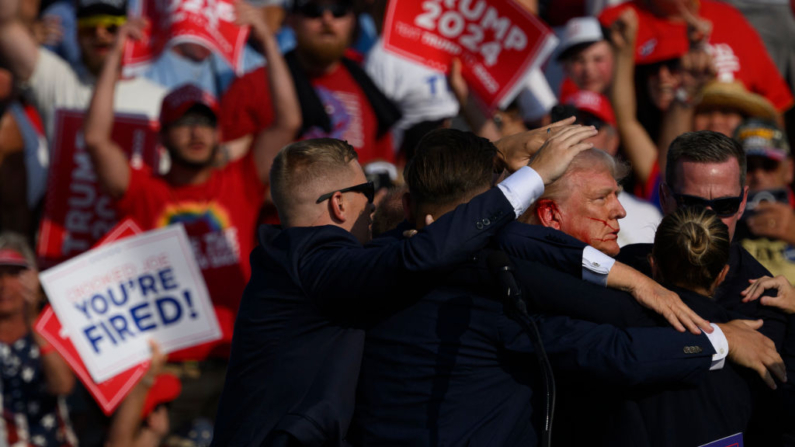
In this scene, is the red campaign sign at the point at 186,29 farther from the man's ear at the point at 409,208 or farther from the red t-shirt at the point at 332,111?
the man's ear at the point at 409,208

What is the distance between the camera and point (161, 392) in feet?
20.4

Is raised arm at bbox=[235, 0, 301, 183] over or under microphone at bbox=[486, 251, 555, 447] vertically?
under

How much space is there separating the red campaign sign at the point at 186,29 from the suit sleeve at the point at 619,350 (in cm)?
430

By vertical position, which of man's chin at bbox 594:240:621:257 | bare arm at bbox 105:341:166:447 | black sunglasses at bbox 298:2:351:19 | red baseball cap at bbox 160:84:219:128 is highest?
man's chin at bbox 594:240:621:257

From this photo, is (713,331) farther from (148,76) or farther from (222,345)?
(148,76)

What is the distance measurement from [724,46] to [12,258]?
5.06 metres

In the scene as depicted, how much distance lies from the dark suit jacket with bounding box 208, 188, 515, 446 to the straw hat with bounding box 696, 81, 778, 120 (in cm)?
403

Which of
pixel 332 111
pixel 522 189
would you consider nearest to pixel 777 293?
pixel 522 189

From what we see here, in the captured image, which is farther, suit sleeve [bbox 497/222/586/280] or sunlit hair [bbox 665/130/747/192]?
sunlit hair [bbox 665/130/747/192]

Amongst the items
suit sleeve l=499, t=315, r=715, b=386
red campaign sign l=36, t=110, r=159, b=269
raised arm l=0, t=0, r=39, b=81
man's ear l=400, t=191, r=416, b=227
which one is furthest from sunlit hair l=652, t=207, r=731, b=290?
raised arm l=0, t=0, r=39, b=81

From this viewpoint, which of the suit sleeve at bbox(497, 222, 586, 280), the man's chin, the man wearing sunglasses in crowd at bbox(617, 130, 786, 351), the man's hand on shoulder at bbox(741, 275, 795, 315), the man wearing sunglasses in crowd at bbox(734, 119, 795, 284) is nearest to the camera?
the suit sleeve at bbox(497, 222, 586, 280)

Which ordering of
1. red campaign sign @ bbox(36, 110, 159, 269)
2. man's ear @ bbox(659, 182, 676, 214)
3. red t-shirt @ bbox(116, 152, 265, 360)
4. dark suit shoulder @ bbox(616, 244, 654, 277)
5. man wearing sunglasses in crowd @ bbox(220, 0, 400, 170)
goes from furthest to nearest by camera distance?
man wearing sunglasses in crowd @ bbox(220, 0, 400, 170) < red campaign sign @ bbox(36, 110, 159, 269) < red t-shirt @ bbox(116, 152, 265, 360) < man's ear @ bbox(659, 182, 676, 214) < dark suit shoulder @ bbox(616, 244, 654, 277)

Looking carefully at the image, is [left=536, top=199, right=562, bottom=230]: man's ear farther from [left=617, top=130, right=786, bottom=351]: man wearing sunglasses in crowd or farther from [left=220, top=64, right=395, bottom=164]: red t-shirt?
[left=220, top=64, right=395, bottom=164]: red t-shirt

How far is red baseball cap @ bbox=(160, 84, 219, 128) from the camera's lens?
21.9ft
